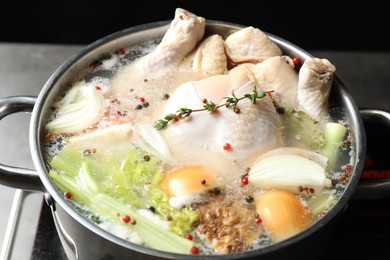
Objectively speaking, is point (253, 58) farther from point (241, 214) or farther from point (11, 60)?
point (11, 60)

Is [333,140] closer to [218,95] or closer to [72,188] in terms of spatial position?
[218,95]

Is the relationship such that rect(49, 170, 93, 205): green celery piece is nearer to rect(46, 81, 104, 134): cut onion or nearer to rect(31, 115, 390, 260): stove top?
rect(46, 81, 104, 134): cut onion

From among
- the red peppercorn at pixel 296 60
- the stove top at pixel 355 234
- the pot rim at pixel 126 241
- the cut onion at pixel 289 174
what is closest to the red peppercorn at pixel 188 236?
the pot rim at pixel 126 241

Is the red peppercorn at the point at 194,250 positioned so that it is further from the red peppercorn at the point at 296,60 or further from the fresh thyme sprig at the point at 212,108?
the red peppercorn at the point at 296,60

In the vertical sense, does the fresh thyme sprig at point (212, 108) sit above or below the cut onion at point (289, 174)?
above

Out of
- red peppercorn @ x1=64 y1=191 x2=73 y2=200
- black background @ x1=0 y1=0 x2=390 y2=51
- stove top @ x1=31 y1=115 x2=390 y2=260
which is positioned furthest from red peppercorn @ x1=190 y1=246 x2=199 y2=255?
black background @ x1=0 y1=0 x2=390 y2=51
